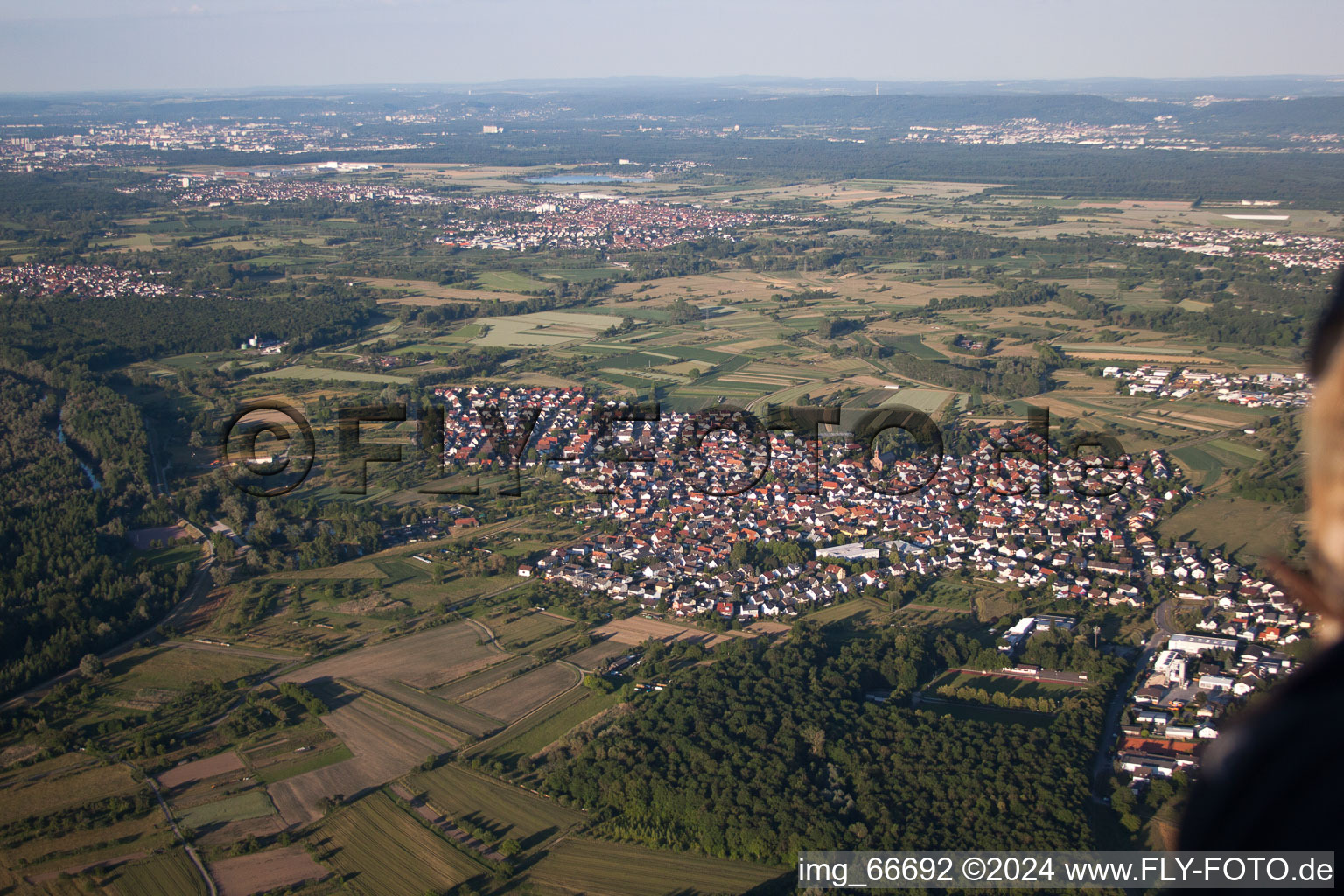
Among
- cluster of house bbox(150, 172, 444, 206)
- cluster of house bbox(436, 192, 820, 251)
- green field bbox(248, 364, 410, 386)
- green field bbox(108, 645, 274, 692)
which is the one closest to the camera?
green field bbox(108, 645, 274, 692)

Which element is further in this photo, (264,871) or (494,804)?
(494,804)

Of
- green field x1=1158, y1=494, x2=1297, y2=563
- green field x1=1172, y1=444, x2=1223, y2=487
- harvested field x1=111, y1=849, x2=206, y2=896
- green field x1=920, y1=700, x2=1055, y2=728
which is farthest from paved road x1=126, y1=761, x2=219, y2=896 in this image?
green field x1=1172, y1=444, x2=1223, y2=487

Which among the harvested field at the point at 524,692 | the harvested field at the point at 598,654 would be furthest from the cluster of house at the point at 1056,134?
the harvested field at the point at 524,692

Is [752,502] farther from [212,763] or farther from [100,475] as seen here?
[100,475]

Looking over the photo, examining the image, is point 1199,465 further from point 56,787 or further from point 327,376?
point 327,376

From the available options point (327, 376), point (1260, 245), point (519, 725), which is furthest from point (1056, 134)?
point (519, 725)

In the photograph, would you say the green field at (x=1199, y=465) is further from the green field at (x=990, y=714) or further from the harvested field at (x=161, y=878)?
the harvested field at (x=161, y=878)

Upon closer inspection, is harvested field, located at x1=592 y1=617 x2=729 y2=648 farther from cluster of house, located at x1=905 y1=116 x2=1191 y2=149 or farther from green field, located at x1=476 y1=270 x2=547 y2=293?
cluster of house, located at x1=905 y1=116 x2=1191 y2=149
